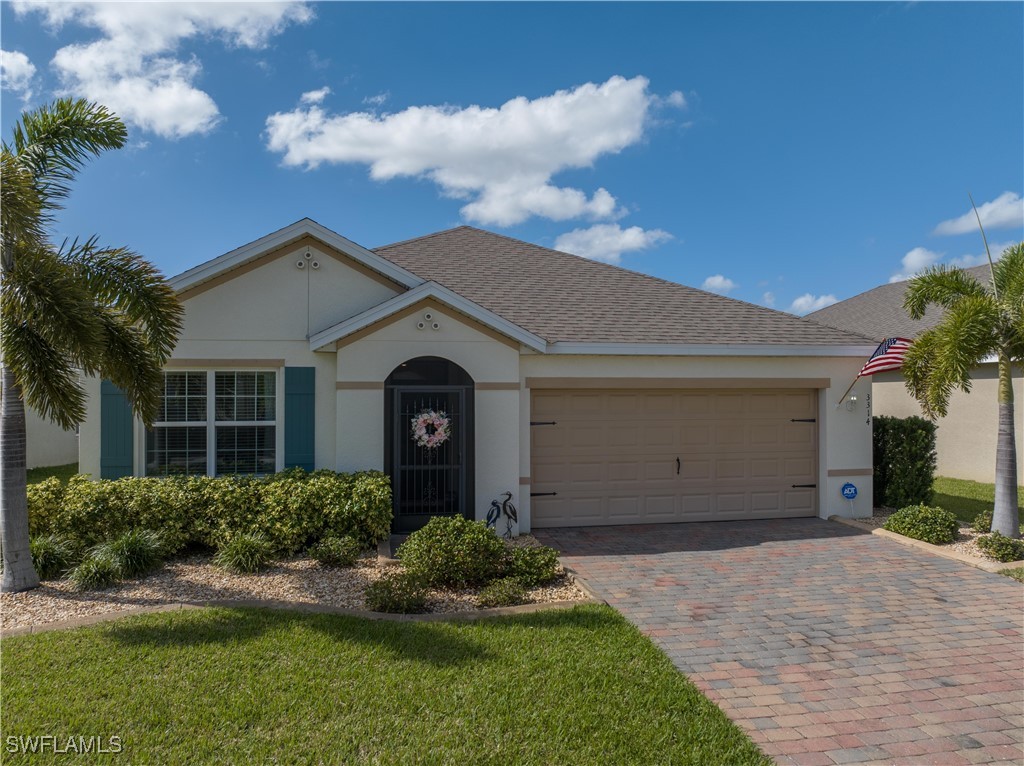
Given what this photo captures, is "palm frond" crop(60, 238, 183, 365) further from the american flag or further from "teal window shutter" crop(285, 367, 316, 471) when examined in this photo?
the american flag

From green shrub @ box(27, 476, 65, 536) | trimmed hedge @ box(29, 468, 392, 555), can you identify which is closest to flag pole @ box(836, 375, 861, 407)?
trimmed hedge @ box(29, 468, 392, 555)

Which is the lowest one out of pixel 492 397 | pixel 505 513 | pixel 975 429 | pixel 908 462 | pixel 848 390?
pixel 505 513

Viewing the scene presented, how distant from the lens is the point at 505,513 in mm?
9938

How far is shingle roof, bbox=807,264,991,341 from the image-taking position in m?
19.3

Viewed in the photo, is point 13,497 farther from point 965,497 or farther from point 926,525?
point 965,497

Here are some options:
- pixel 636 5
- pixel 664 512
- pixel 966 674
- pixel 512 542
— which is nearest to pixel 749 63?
pixel 636 5

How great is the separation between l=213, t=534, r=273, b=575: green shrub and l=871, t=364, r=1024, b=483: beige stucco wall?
50.2ft

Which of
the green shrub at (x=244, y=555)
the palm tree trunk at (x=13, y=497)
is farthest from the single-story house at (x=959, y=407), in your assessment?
the palm tree trunk at (x=13, y=497)

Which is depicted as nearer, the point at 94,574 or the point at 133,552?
the point at 94,574

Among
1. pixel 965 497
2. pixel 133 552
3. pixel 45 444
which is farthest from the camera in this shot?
pixel 45 444

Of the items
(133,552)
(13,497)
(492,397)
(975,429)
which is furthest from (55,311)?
(975,429)

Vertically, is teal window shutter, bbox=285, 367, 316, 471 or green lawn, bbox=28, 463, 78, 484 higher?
teal window shutter, bbox=285, 367, 316, 471

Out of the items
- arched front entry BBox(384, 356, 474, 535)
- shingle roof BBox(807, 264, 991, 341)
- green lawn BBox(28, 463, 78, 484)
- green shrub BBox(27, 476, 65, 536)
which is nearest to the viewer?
green shrub BBox(27, 476, 65, 536)

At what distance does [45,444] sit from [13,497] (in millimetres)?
14828
